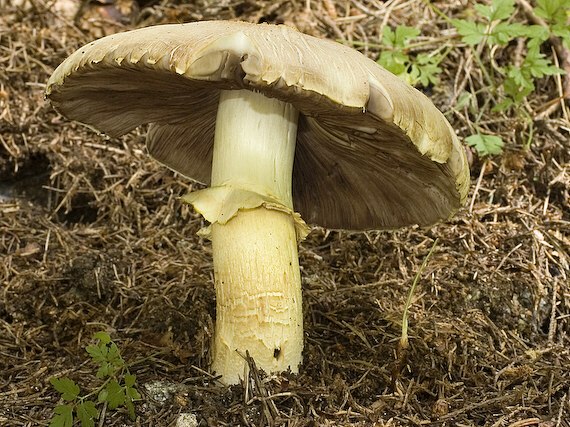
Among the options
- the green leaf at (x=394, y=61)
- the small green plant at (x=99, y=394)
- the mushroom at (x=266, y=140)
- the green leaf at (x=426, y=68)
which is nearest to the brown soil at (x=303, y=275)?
the small green plant at (x=99, y=394)

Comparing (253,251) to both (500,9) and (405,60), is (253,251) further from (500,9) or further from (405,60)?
(500,9)

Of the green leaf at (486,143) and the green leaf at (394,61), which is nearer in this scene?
the green leaf at (486,143)

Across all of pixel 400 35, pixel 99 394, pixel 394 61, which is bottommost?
pixel 99 394

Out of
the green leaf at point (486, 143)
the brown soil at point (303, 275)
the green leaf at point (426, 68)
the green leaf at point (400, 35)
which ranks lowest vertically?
the brown soil at point (303, 275)

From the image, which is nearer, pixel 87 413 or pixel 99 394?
pixel 87 413

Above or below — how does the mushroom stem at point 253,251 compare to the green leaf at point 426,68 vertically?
below

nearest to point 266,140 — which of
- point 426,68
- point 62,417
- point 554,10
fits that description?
point 62,417

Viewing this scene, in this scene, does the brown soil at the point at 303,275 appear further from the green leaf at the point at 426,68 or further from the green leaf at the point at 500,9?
the green leaf at the point at 500,9

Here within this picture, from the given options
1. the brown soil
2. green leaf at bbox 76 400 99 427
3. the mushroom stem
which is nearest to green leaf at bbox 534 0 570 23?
the brown soil
